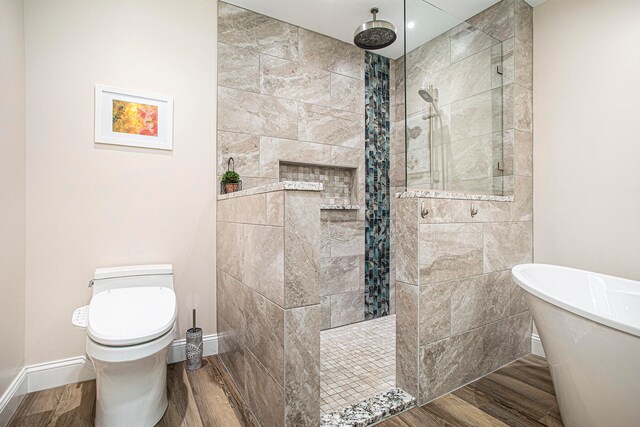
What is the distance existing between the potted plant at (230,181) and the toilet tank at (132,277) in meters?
0.65

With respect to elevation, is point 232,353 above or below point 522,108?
below

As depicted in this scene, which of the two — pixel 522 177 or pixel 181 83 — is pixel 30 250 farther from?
pixel 522 177

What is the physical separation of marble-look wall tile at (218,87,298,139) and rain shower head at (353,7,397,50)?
73 centimetres

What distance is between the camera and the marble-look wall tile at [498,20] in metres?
→ 2.27

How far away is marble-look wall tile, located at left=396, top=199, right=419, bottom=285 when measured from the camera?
5.53 ft

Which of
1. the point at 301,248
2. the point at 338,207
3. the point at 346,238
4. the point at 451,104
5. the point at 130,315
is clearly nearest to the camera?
the point at 301,248

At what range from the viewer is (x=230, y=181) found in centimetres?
219

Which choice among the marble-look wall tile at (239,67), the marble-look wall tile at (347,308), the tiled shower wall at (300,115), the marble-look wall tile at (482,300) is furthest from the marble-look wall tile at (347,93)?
the marble-look wall tile at (482,300)

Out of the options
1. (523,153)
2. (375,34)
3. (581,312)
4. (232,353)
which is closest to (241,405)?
(232,353)

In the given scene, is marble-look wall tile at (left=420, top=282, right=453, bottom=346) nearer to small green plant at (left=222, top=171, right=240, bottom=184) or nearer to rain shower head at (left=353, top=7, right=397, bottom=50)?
small green plant at (left=222, top=171, right=240, bottom=184)

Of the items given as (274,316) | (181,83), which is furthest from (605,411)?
(181,83)

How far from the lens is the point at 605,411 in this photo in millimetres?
1179

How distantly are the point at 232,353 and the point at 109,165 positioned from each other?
56.2 inches

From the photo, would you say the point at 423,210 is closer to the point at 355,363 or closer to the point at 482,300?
the point at 482,300
